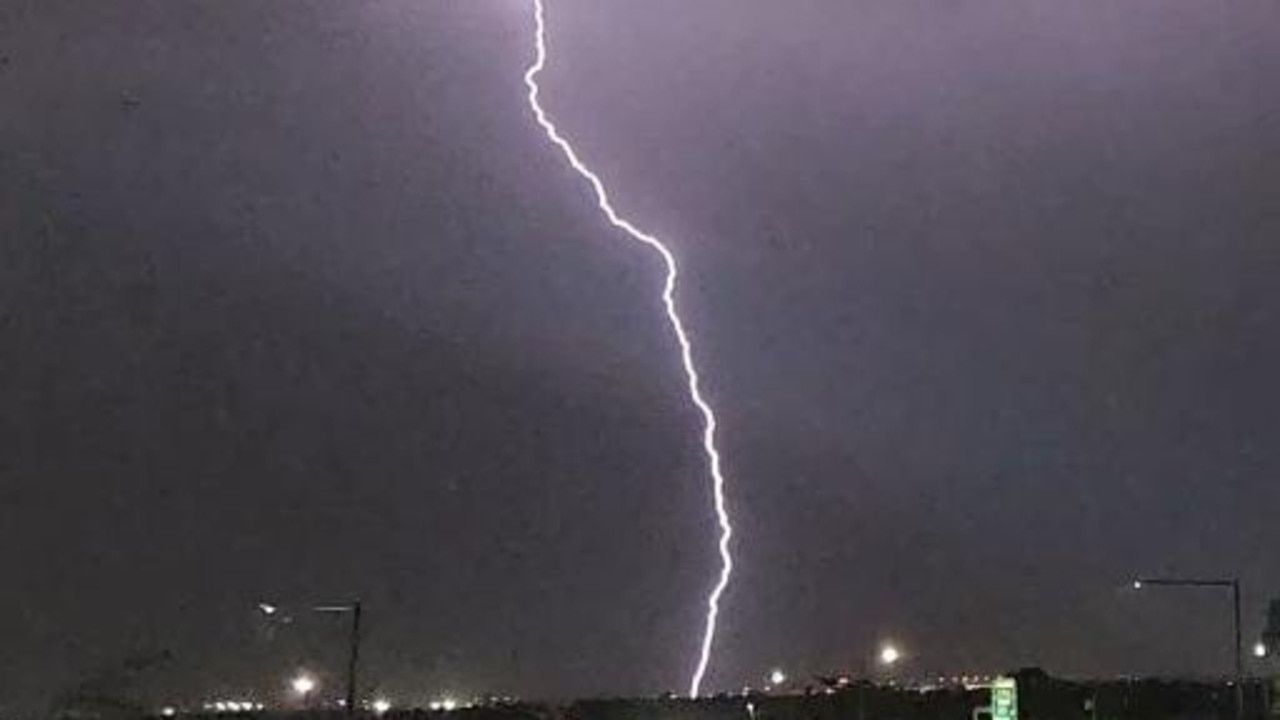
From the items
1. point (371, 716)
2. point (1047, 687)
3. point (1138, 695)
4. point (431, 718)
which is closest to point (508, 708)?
point (431, 718)

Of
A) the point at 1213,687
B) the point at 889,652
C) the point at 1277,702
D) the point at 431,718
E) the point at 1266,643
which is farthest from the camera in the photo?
the point at 1213,687

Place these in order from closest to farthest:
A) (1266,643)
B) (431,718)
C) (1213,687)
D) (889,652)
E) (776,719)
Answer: (889,652) → (431,718) → (1266,643) → (776,719) → (1213,687)

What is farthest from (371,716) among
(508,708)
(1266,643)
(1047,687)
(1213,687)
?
(1213,687)

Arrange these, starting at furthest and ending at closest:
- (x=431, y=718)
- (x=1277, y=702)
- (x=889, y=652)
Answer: (x=431, y=718)
(x=889, y=652)
(x=1277, y=702)

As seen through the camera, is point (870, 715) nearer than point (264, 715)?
No

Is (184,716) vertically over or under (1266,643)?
under

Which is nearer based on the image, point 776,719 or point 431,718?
point 431,718

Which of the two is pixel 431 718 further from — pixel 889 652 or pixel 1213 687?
pixel 1213 687

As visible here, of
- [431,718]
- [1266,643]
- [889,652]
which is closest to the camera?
[889,652]

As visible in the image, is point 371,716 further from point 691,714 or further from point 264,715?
point 691,714
